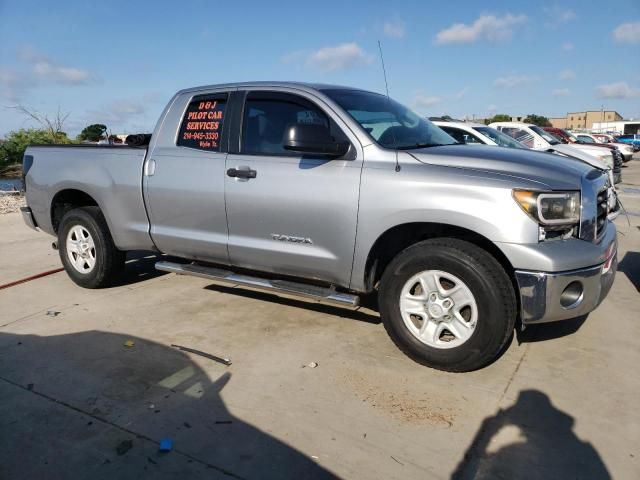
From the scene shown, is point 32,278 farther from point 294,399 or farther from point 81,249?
point 294,399

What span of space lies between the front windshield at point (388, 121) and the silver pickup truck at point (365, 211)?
0.02 metres

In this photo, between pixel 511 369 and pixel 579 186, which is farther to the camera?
pixel 511 369

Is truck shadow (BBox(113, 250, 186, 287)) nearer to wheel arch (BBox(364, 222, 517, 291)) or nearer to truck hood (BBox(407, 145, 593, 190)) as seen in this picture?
wheel arch (BBox(364, 222, 517, 291))

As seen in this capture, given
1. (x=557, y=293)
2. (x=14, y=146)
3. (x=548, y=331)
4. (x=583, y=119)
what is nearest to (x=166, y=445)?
(x=557, y=293)

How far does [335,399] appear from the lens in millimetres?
3125

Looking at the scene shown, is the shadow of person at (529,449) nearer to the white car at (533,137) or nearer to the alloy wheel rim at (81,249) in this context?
the alloy wheel rim at (81,249)

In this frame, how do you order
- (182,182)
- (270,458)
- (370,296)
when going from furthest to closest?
(370,296) < (182,182) < (270,458)

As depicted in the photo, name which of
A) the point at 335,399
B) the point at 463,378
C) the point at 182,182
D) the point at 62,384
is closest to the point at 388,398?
the point at 335,399

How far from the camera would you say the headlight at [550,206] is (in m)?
3.07

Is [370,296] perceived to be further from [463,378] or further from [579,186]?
[579,186]

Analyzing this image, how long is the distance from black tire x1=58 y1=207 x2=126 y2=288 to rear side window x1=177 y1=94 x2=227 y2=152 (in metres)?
1.26

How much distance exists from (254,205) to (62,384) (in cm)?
178

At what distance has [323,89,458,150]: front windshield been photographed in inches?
152

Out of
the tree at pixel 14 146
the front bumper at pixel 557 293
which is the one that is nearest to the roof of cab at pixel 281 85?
the front bumper at pixel 557 293
